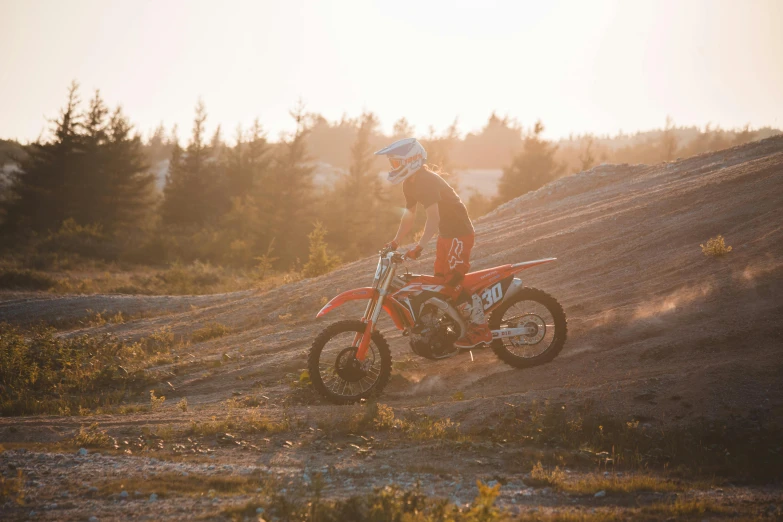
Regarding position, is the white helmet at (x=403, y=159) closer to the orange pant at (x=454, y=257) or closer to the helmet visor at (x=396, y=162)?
the helmet visor at (x=396, y=162)

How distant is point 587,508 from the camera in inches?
182

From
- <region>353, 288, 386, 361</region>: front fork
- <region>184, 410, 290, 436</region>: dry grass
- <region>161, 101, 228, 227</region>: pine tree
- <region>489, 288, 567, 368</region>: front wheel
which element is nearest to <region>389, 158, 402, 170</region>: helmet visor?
<region>353, 288, 386, 361</region>: front fork

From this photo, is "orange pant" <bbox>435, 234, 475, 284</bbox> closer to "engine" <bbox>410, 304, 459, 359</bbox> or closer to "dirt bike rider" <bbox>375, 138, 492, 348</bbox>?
"dirt bike rider" <bbox>375, 138, 492, 348</bbox>

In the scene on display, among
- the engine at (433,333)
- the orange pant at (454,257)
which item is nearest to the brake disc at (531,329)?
the engine at (433,333)

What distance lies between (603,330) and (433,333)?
276 cm

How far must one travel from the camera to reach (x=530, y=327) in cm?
764

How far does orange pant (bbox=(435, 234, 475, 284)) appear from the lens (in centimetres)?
744

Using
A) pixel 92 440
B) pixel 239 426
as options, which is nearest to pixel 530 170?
pixel 239 426

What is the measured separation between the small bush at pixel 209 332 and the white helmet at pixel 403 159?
7.61m

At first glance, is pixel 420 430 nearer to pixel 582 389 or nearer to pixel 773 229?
pixel 582 389

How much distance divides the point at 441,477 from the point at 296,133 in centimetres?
3430

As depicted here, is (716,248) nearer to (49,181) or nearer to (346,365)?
(346,365)

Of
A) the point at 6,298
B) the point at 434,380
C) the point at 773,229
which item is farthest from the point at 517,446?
the point at 6,298

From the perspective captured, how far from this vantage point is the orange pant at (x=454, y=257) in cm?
744
